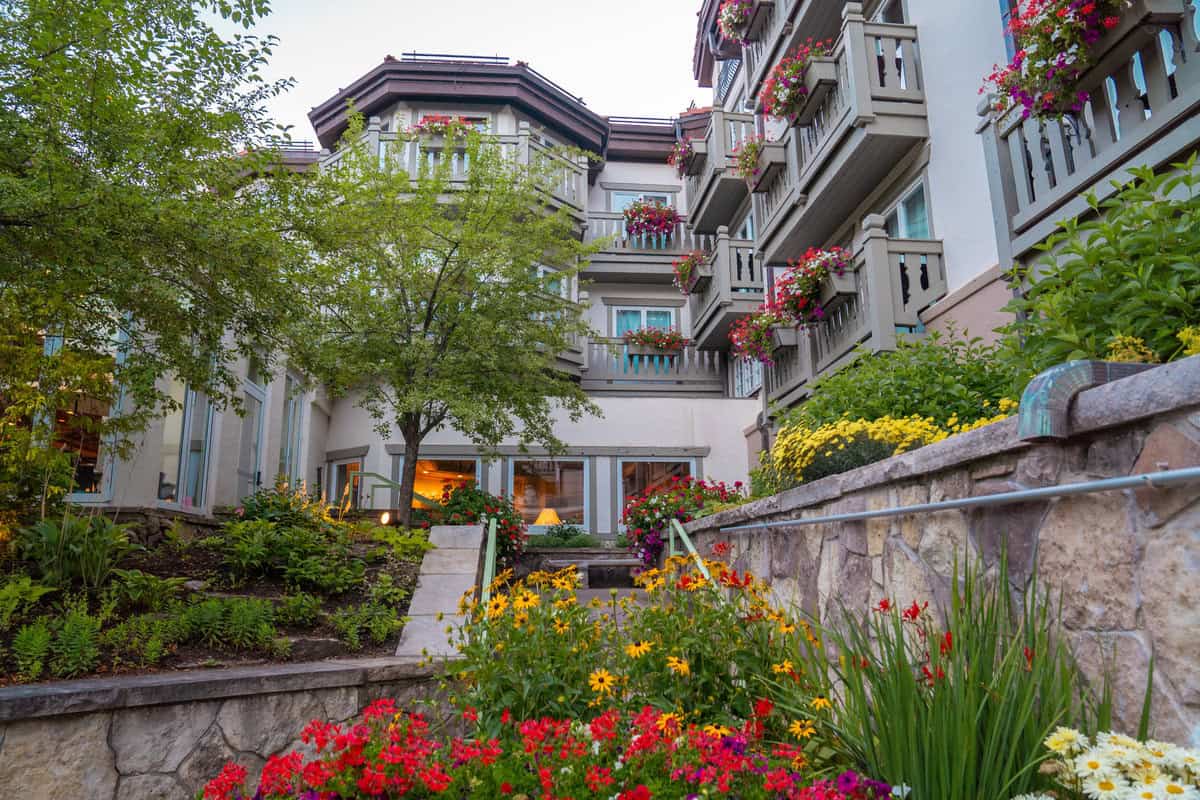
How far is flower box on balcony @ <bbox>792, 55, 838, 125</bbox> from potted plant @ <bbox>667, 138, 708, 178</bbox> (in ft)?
16.0

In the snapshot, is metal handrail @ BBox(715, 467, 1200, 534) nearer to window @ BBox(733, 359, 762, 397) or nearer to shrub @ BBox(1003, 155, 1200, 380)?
shrub @ BBox(1003, 155, 1200, 380)

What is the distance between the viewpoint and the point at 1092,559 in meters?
1.92

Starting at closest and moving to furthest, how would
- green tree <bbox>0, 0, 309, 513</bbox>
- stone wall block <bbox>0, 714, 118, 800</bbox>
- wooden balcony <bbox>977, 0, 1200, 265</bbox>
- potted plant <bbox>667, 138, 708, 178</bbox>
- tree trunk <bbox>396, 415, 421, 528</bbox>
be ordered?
stone wall block <bbox>0, 714, 118, 800</bbox> → green tree <bbox>0, 0, 309, 513</bbox> → wooden balcony <bbox>977, 0, 1200, 265</bbox> → tree trunk <bbox>396, 415, 421, 528</bbox> → potted plant <bbox>667, 138, 708, 178</bbox>

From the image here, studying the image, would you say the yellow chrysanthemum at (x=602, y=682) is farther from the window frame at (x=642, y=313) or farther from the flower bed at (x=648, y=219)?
the flower bed at (x=648, y=219)

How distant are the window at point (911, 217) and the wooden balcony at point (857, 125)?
0.41 m

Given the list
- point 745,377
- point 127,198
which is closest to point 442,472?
point 745,377

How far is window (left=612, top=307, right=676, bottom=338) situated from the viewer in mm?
16391

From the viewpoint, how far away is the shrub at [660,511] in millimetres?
8727

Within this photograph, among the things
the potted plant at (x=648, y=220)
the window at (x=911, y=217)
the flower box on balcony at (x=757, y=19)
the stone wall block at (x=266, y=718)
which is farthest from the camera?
the potted plant at (x=648, y=220)

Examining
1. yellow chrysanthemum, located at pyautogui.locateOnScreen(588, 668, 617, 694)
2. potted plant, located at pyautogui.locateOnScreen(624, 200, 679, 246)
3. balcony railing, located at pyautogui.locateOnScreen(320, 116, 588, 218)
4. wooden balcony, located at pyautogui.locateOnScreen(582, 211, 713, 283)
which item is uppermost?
balcony railing, located at pyautogui.locateOnScreen(320, 116, 588, 218)

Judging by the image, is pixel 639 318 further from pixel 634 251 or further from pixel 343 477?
pixel 343 477

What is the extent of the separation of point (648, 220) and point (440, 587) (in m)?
11.7

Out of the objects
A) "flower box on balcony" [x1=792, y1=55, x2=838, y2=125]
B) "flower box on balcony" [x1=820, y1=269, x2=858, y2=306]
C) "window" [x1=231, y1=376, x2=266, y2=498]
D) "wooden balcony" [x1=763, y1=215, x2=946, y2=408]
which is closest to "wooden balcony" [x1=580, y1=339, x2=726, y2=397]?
"window" [x1=231, y1=376, x2=266, y2=498]

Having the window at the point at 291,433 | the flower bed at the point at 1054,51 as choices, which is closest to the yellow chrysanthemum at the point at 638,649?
the flower bed at the point at 1054,51
